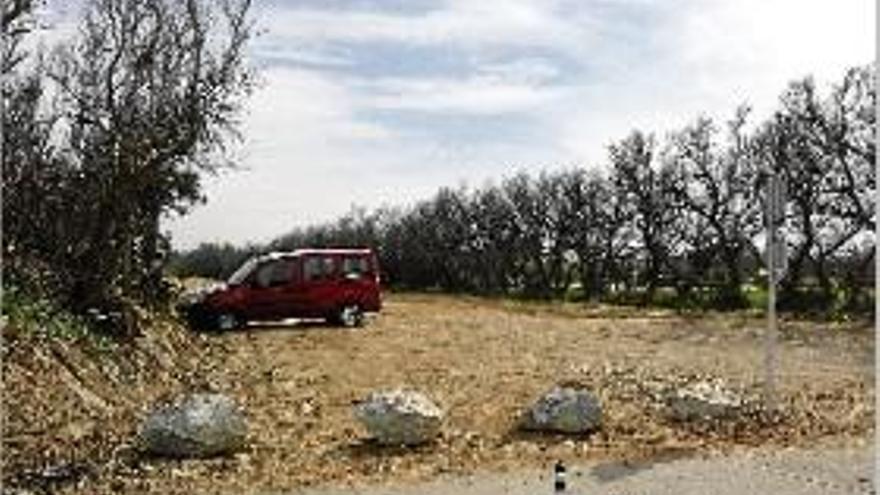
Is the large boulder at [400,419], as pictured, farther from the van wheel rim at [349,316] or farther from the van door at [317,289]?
the van door at [317,289]

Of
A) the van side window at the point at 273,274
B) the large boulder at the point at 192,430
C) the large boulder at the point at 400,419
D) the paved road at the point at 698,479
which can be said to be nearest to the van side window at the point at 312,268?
the van side window at the point at 273,274

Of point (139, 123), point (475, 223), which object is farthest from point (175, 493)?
point (475, 223)

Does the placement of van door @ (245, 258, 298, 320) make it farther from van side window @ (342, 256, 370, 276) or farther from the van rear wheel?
van side window @ (342, 256, 370, 276)

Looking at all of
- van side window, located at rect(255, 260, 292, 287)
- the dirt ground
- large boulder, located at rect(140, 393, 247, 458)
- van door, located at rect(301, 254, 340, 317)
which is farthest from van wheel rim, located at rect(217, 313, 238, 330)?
large boulder, located at rect(140, 393, 247, 458)

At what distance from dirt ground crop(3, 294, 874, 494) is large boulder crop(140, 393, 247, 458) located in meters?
0.22

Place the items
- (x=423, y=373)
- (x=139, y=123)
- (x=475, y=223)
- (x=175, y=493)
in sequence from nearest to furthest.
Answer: (x=175, y=493), (x=423, y=373), (x=139, y=123), (x=475, y=223)

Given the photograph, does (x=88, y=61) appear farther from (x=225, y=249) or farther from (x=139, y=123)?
(x=225, y=249)

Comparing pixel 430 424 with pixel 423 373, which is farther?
pixel 423 373

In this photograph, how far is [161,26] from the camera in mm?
41625

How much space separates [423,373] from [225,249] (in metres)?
99.5

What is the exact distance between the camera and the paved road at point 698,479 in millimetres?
14961

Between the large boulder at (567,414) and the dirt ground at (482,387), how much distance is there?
8.0 inches

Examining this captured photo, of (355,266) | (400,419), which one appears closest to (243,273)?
(355,266)

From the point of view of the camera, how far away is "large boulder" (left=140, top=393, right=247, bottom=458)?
16.4 m
